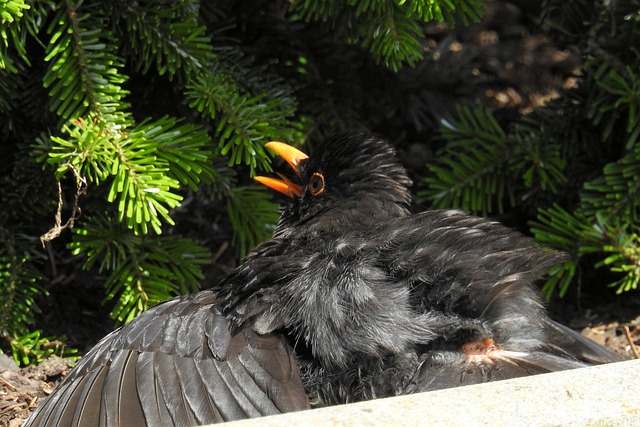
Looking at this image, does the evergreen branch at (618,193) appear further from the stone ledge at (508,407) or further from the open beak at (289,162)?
the stone ledge at (508,407)

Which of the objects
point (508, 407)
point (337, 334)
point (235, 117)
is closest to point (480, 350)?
point (337, 334)

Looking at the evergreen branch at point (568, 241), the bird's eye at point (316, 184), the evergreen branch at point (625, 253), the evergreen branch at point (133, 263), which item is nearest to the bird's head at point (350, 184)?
the bird's eye at point (316, 184)

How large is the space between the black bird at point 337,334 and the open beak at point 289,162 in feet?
1.57

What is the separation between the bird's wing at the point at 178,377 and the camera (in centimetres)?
254

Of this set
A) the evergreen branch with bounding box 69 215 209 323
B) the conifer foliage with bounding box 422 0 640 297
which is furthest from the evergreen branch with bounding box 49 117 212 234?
the conifer foliage with bounding box 422 0 640 297

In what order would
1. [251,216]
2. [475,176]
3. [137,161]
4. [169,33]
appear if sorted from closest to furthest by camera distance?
[137,161] < [169,33] < [251,216] < [475,176]

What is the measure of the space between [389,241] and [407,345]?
37 cm

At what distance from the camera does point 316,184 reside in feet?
10.9

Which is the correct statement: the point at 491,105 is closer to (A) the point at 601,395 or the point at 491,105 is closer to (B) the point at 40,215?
(B) the point at 40,215

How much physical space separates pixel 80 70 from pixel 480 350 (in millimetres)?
1623

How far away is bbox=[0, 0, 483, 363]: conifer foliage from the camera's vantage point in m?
3.03

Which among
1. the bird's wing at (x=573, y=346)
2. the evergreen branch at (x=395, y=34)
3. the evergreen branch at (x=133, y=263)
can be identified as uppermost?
the evergreen branch at (x=395, y=34)

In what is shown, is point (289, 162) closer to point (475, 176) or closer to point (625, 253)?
point (475, 176)

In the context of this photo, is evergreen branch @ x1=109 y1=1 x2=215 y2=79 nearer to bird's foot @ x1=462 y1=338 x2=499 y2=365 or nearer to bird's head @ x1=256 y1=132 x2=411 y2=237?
bird's head @ x1=256 y1=132 x2=411 y2=237
